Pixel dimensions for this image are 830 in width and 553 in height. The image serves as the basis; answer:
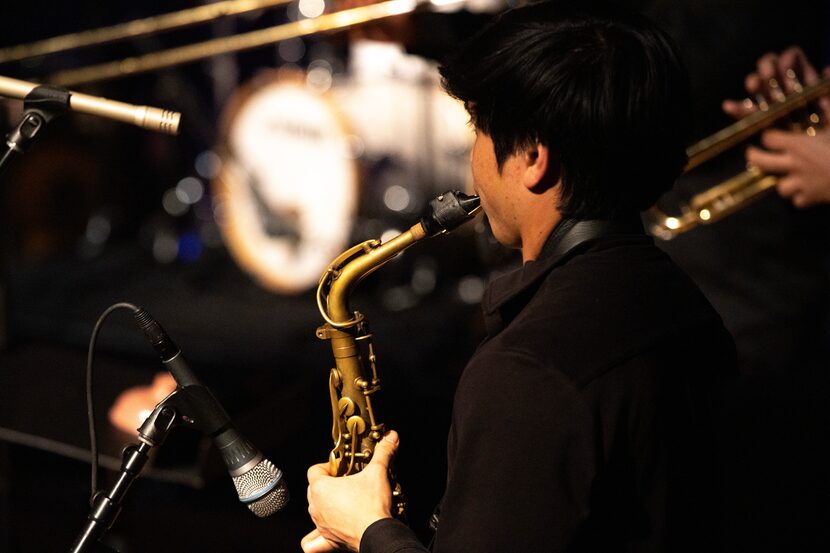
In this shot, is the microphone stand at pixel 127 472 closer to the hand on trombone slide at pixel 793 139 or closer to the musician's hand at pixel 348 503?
the musician's hand at pixel 348 503

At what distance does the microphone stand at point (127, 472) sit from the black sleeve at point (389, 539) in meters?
0.43

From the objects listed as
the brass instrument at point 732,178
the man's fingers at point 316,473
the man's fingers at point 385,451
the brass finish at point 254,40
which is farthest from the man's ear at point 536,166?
the brass finish at point 254,40

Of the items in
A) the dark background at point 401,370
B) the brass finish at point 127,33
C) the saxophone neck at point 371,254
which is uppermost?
the brass finish at point 127,33

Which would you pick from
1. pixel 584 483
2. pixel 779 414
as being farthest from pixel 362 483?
pixel 779 414

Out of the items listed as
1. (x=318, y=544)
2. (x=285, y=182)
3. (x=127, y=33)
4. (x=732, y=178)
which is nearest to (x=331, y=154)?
(x=285, y=182)

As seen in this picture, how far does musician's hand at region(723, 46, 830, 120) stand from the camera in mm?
2990

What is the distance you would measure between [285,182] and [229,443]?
180 inches

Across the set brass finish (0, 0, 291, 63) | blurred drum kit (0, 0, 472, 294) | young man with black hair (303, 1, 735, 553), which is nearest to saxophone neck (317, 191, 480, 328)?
young man with black hair (303, 1, 735, 553)

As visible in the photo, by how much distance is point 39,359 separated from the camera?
124 inches

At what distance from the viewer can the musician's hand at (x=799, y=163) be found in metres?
2.90

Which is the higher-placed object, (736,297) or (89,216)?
(89,216)

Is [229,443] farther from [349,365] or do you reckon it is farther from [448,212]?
[448,212]

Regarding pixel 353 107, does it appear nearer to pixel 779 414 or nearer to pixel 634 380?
pixel 779 414

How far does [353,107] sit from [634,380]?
4856mm
